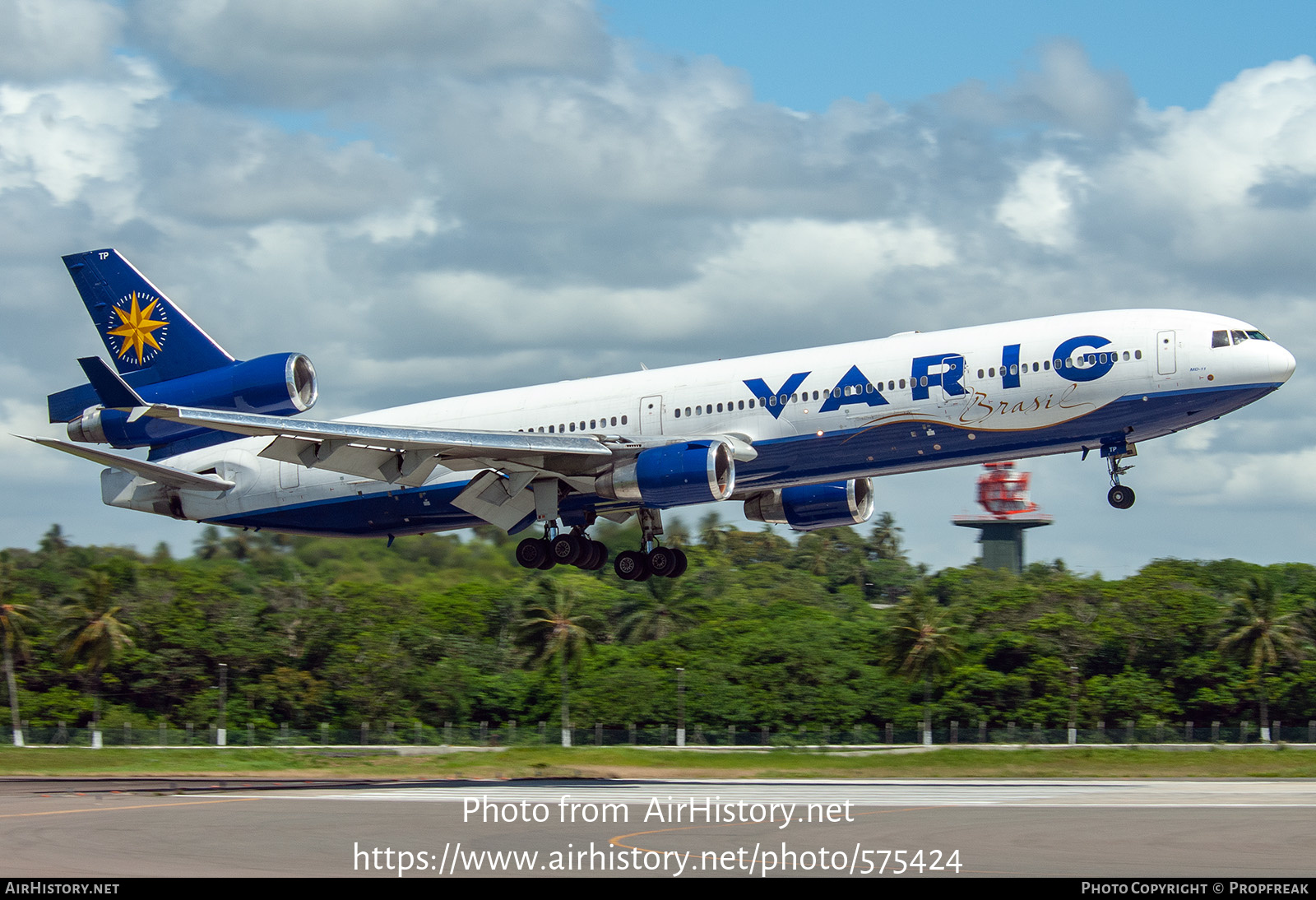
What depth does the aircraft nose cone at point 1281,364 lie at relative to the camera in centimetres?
3962

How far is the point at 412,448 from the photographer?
43.4m

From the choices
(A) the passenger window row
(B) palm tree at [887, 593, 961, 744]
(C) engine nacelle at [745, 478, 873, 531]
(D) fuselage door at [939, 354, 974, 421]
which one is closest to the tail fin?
(A) the passenger window row

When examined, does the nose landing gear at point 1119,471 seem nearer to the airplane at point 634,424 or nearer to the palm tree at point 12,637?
the airplane at point 634,424

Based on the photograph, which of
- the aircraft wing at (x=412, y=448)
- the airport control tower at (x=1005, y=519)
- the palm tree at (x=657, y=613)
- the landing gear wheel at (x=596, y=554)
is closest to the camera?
the aircraft wing at (x=412, y=448)

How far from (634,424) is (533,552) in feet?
20.0

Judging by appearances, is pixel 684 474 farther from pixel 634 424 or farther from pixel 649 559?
pixel 649 559

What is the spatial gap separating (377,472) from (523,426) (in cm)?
463

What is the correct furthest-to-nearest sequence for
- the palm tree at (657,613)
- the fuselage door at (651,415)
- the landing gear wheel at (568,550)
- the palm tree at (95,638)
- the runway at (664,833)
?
the palm tree at (657,613)
the palm tree at (95,638)
the landing gear wheel at (568,550)
the fuselage door at (651,415)
the runway at (664,833)

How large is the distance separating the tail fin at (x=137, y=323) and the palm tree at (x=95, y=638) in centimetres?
5488

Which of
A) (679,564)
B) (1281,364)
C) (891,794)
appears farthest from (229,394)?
(1281,364)

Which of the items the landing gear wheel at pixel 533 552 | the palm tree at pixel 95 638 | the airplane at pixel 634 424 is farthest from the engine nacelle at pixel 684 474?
the palm tree at pixel 95 638

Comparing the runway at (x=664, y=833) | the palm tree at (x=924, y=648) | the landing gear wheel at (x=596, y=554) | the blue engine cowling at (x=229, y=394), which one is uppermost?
the blue engine cowling at (x=229, y=394)

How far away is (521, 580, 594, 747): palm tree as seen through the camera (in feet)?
345

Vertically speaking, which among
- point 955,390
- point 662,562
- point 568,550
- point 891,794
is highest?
point 955,390
